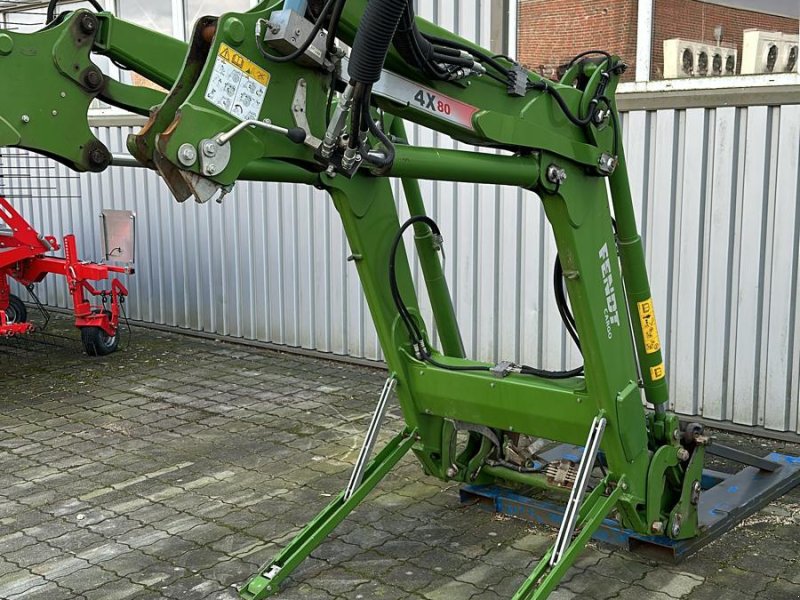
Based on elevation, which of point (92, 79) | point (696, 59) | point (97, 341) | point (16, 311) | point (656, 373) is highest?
point (696, 59)

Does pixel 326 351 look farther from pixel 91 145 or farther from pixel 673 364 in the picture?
pixel 91 145

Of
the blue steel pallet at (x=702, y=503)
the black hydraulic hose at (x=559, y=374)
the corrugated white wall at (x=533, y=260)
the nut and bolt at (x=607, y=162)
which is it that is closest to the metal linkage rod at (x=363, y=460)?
Answer: the black hydraulic hose at (x=559, y=374)

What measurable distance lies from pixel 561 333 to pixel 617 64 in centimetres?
297

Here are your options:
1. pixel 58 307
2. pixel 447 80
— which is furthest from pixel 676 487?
pixel 58 307

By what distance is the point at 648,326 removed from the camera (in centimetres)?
391

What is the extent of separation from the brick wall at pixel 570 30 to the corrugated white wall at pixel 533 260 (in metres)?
0.32

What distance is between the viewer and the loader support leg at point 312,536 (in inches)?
144

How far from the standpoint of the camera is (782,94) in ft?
17.0

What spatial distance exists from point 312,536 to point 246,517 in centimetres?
81

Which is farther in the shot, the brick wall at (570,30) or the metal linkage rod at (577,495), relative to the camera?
the brick wall at (570,30)

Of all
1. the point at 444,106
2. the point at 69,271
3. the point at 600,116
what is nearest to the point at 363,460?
the point at 444,106

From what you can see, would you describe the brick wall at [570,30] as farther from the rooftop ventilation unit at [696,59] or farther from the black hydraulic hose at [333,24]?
the black hydraulic hose at [333,24]

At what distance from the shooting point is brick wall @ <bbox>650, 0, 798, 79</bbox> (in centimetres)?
541

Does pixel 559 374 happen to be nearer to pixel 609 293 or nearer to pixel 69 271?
pixel 609 293
